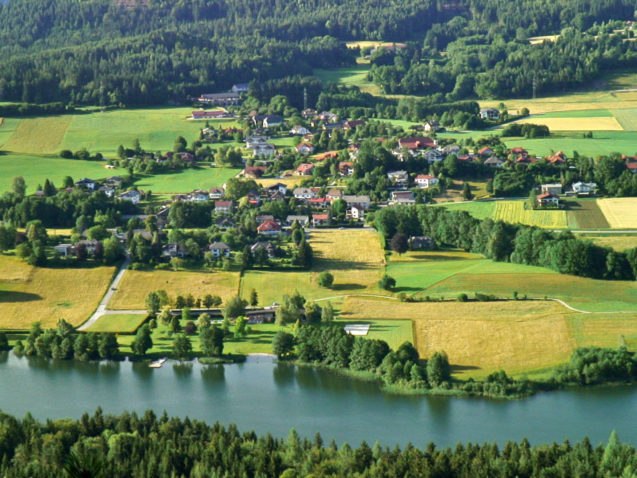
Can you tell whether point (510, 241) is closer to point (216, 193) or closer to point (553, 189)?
point (553, 189)

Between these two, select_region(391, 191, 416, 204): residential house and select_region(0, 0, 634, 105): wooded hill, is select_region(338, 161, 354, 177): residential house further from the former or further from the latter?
select_region(0, 0, 634, 105): wooded hill

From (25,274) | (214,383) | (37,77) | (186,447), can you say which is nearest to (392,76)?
(37,77)

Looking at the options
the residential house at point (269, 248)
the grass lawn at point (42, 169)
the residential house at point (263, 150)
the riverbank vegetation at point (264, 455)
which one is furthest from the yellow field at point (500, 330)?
the residential house at point (263, 150)

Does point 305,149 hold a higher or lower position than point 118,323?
higher

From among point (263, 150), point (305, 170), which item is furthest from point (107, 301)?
point (263, 150)

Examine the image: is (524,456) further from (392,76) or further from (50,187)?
(392,76)

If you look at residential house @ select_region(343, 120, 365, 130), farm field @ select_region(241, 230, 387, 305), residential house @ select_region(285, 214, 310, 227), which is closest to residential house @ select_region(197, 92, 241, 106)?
residential house @ select_region(343, 120, 365, 130)
